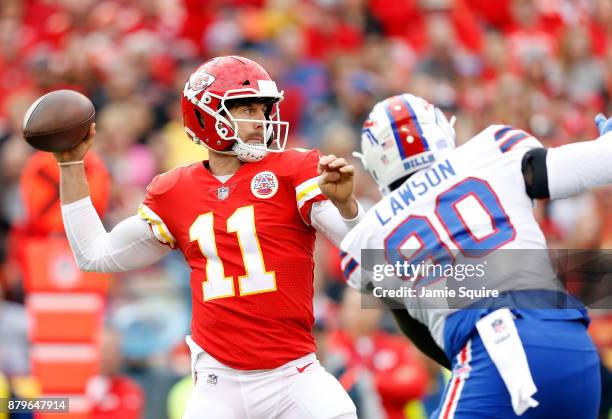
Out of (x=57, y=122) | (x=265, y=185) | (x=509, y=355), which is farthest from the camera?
(x=57, y=122)

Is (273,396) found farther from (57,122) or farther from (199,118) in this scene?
(57,122)

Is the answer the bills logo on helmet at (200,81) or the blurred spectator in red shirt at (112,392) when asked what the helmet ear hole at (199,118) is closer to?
the bills logo on helmet at (200,81)

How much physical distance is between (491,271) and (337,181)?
733 millimetres

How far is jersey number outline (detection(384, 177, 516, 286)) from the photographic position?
4.35 metres

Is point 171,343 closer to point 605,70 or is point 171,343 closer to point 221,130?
point 221,130

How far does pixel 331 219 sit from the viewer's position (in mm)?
4832

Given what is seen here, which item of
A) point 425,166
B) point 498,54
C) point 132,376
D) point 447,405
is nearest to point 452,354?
point 447,405

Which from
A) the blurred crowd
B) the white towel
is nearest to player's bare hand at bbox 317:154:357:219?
the white towel

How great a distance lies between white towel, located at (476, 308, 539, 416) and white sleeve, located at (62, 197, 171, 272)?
5.36 feet

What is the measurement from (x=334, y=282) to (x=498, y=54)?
397 centimetres

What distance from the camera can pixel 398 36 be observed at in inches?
482

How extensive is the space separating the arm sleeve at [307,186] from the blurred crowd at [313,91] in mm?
2762

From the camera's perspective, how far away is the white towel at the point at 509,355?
4.10 m

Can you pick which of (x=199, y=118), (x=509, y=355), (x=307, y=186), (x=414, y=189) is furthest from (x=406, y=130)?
(x=509, y=355)
